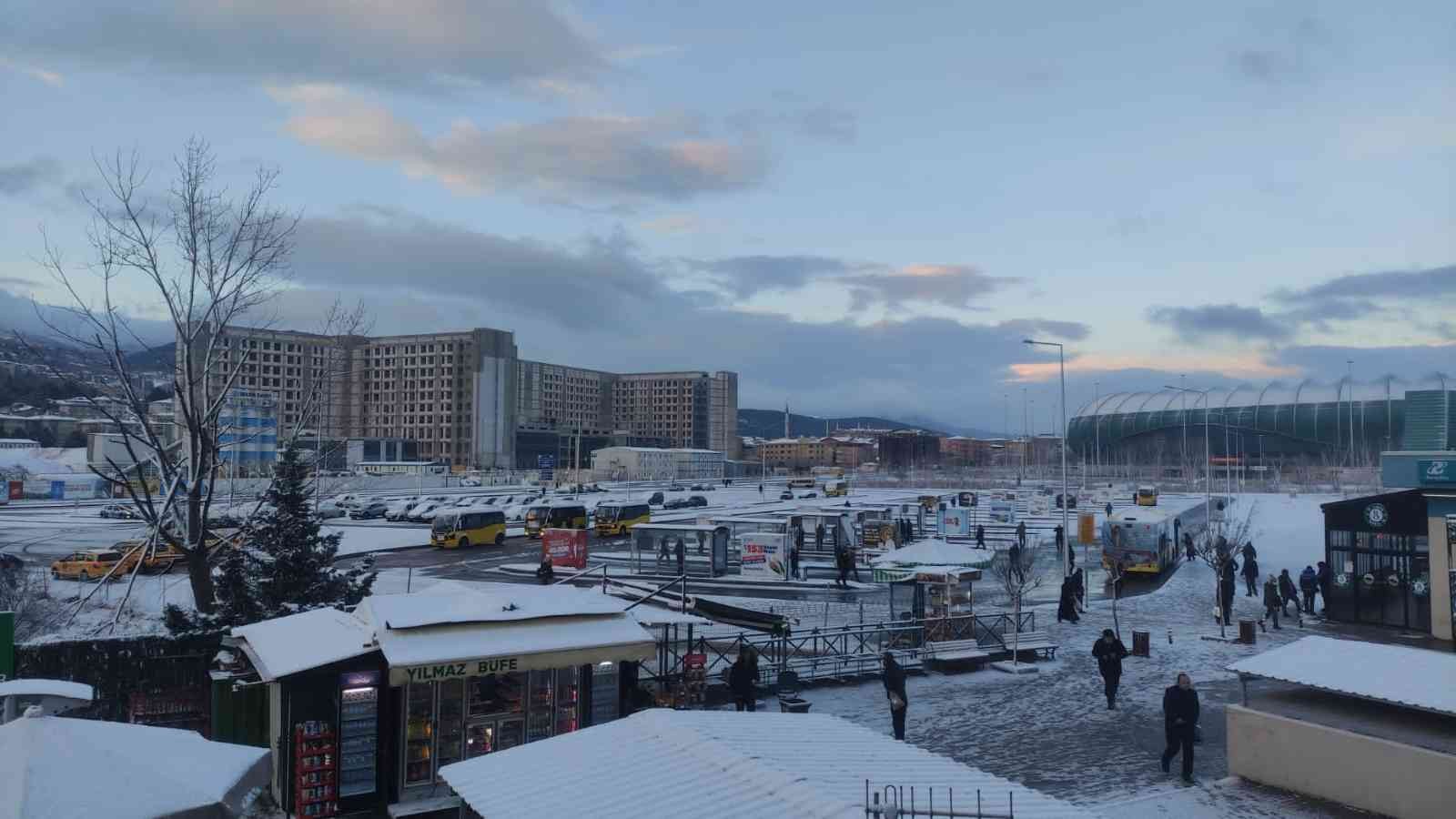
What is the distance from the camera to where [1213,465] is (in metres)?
127

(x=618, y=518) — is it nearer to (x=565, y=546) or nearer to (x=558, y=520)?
(x=558, y=520)

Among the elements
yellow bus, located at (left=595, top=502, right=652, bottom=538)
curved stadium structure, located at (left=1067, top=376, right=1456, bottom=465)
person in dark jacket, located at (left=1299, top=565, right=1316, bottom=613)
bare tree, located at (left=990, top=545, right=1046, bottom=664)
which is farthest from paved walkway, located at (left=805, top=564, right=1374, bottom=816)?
curved stadium structure, located at (left=1067, top=376, right=1456, bottom=465)

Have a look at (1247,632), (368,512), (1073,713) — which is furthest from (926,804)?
(368,512)

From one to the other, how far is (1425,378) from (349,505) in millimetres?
132168

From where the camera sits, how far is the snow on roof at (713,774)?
563cm

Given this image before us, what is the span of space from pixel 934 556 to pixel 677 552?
11.9 metres

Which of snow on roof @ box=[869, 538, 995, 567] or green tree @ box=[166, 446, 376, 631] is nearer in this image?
green tree @ box=[166, 446, 376, 631]

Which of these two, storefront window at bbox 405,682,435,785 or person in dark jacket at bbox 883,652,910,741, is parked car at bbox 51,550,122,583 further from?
person in dark jacket at bbox 883,652,910,741

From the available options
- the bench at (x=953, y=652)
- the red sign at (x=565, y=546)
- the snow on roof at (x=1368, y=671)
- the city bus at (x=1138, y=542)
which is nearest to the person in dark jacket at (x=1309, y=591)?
the city bus at (x=1138, y=542)

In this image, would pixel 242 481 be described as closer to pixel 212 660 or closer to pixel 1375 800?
pixel 212 660

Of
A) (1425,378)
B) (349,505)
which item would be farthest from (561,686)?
(1425,378)

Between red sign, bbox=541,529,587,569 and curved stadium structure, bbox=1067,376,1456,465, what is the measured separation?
3961 inches

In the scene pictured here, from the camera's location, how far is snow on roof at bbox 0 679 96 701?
24.1 feet

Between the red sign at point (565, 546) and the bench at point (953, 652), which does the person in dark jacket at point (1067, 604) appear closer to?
the bench at point (953, 652)
